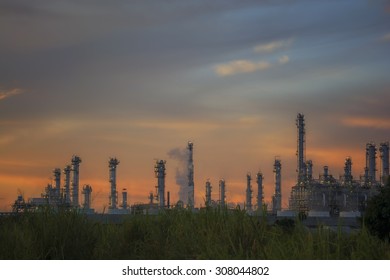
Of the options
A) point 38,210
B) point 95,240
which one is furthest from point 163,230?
point 38,210

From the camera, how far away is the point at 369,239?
1741cm

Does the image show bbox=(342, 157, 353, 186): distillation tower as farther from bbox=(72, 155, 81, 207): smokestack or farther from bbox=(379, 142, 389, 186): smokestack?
bbox=(72, 155, 81, 207): smokestack

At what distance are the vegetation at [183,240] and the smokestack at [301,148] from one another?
94.2 metres

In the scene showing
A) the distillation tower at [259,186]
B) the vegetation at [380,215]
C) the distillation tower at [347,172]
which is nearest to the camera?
the vegetation at [380,215]

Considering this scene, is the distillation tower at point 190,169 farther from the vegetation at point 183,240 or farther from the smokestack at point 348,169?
the vegetation at point 183,240

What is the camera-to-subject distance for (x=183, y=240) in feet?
62.2

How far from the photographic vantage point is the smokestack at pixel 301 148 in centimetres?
11444

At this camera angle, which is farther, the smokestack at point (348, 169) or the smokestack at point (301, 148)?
the smokestack at point (348, 169)

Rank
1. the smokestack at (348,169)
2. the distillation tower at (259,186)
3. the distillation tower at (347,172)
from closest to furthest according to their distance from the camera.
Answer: the distillation tower at (347,172) < the smokestack at (348,169) < the distillation tower at (259,186)

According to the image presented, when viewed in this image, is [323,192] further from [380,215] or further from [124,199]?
[380,215]

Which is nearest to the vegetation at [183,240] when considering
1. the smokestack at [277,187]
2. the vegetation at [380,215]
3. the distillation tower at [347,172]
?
the vegetation at [380,215]

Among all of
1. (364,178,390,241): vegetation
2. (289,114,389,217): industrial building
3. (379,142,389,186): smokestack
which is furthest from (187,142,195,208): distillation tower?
(364,178,390,241): vegetation
